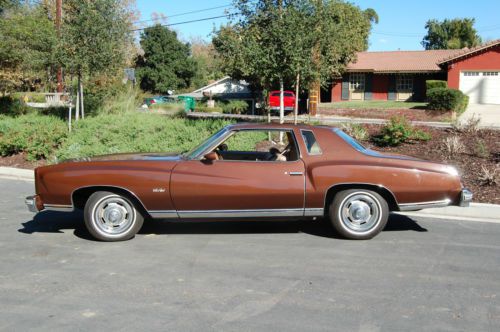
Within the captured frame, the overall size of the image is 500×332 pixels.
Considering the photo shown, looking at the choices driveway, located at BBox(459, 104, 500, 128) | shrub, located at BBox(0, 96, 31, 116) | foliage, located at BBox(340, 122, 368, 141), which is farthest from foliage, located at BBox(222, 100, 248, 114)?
foliage, located at BBox(340, 122, 368, 141)

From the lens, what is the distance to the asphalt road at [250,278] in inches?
167

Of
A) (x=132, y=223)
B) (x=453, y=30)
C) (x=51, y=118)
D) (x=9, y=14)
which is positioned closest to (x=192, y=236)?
(x=132, y=223)

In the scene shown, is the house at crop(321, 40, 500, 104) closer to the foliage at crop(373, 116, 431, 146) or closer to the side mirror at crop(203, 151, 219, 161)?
the foliage at crop(373, 116, 431, 146)

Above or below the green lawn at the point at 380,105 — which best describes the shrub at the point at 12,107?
below

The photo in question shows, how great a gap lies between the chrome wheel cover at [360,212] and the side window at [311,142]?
0.69m

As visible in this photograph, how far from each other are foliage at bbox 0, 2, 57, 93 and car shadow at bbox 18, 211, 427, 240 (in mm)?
9473

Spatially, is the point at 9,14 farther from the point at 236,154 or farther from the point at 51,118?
the point at 236,154

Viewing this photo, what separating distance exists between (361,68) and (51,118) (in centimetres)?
2834

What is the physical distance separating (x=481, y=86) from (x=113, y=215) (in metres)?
33.6

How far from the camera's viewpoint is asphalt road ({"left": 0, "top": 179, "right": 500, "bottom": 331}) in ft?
13.9

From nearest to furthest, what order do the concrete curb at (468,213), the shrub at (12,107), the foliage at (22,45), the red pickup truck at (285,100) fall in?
A: the concrete curb at (468,213) < the foliage at (22,45) < the shrub at (12,107) < the red pickup truck at (285,100)

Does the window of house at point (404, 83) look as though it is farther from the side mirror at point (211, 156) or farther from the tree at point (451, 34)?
the side mirror at point (211, 156)

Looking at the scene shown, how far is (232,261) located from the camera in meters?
5.74

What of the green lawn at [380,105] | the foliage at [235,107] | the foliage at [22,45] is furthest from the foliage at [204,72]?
the foliage at [22,45]
